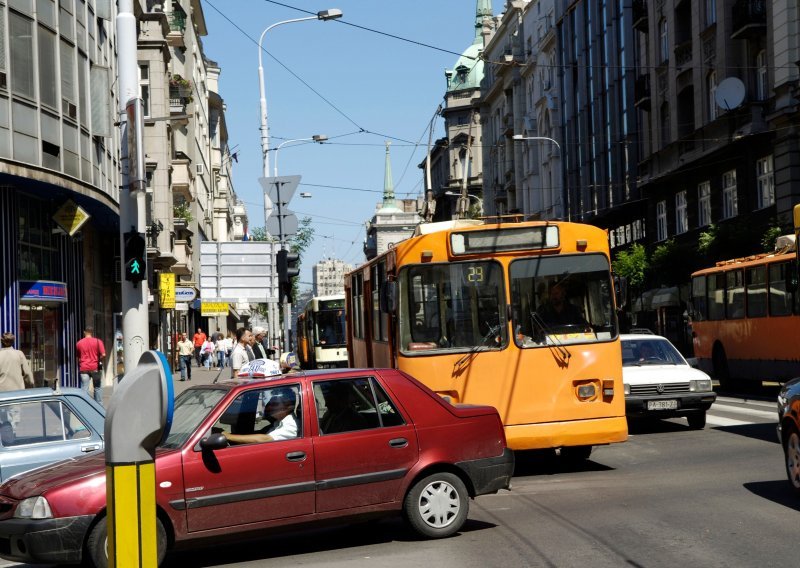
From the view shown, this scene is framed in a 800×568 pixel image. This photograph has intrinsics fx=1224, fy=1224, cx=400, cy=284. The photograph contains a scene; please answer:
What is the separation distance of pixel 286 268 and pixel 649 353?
7.44 m

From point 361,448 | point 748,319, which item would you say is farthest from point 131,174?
point 748,319

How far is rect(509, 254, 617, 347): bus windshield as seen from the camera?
13766 mm

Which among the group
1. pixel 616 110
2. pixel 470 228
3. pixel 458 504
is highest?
pixel 616 110

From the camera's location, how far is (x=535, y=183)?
79312 millimetres

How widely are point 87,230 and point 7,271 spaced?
8649mm

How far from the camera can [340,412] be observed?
9695 mm

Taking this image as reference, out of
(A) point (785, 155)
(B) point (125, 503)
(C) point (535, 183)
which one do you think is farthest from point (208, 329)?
(B) point (125, 503)

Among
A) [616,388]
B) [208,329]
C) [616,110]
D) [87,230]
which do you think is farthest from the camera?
[208,329]

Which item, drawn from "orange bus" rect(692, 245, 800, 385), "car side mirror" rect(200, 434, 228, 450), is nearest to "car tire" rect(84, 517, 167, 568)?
"car side mirror" rect(200, 434, 228, 450)

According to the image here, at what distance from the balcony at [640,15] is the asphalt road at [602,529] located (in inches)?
1520

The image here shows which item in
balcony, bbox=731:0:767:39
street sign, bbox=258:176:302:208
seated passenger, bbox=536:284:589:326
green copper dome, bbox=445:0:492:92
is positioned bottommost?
seated passenger, bbox=536:284:589:326

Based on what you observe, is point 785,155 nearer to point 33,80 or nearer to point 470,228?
point 33,80

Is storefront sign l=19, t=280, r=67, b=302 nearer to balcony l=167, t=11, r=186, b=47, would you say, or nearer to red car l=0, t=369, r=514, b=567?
red car l=0, t=369, r=514, b=567

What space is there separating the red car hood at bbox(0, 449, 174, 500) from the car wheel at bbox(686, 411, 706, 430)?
11029 millimetres
